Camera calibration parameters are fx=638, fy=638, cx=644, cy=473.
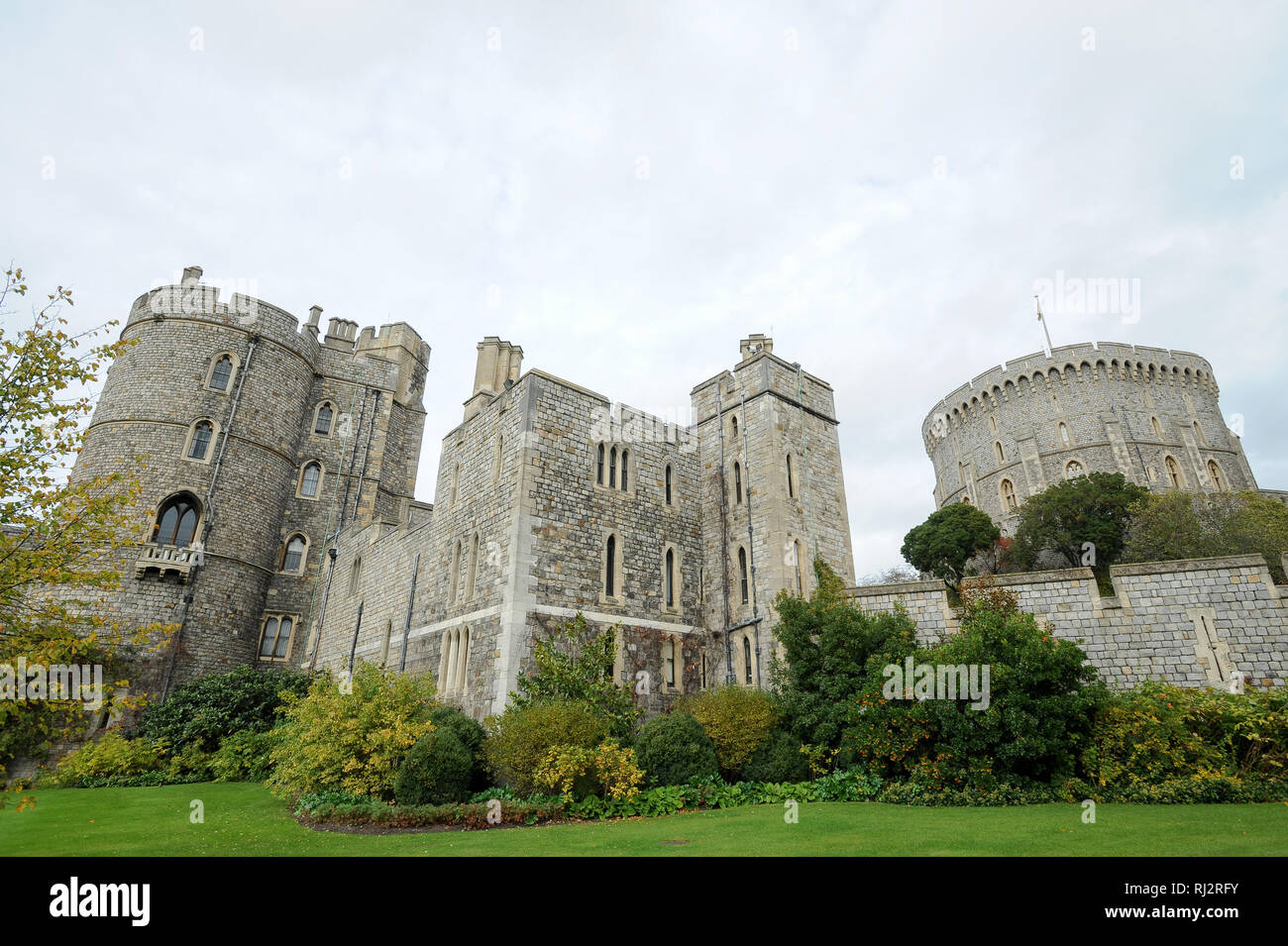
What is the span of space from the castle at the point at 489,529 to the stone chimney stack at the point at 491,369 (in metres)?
0.10

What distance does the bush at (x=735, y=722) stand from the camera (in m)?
13.3

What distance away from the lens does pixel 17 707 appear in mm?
7191

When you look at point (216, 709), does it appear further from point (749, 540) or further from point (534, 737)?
point (749, 540)

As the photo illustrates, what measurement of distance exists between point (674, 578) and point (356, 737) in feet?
30.4

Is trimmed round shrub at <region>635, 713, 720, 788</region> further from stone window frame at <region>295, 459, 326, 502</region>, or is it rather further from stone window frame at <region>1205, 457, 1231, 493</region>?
stone window frame at <region>1205, 457, 1231, 493</region>

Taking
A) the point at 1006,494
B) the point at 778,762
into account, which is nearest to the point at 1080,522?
the point at 1006,494

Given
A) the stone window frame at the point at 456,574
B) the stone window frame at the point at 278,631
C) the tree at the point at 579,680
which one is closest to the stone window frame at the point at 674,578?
the tree at the point at 579,680

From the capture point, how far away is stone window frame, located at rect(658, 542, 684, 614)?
18.4 m

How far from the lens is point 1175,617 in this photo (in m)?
12.6

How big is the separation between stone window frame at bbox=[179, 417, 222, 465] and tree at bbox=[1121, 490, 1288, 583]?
40103 mm

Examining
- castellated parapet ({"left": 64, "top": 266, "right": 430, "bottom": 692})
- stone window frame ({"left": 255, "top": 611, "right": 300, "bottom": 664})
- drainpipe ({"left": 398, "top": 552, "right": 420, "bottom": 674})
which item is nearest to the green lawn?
drainpipe ({"left": 398, "top": 552, "right": 420, "bottom": 674})
